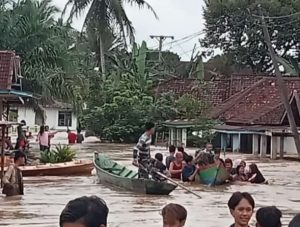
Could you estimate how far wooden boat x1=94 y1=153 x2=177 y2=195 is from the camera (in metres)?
19.1

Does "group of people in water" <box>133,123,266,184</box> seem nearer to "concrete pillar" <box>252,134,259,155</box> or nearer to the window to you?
"concrete pillar" <box>252,134,259,155</box>

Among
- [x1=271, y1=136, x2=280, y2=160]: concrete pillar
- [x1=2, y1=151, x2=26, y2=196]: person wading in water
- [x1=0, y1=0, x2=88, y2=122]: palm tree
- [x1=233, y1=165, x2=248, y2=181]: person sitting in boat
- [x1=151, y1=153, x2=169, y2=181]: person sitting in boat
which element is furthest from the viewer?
[x1=271, y1=136, x2=280, y2=160]: concrete pillar

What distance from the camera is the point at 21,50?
3550cm

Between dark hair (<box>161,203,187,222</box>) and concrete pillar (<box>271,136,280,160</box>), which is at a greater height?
concrete pillar (<box>271,136,280,160</box>)

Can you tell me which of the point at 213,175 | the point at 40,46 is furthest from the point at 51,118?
the point at 213,175

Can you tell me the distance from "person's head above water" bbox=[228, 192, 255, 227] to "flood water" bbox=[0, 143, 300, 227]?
276 inches

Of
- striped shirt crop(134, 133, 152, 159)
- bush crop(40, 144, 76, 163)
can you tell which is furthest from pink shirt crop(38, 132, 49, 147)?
striped shirt crop(134, 133, 152, 159)

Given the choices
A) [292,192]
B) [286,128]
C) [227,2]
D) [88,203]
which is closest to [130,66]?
[227,2]

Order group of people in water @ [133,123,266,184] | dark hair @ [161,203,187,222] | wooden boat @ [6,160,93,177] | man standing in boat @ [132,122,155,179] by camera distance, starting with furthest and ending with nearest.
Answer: wooden boat @ [6,160,93,177] < group of people in water @ [133,123,266,184] < man standing in boat @ [132,122,155,179] < dark hair @ [161,203,187,222]

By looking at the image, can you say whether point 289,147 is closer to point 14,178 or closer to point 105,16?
point 105,16

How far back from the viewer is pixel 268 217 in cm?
588

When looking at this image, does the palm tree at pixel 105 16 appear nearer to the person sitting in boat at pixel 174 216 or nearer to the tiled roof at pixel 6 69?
the tiled roof at pixel 6 69

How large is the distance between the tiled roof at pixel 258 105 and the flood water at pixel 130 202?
18140mm

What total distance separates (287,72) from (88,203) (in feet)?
167
